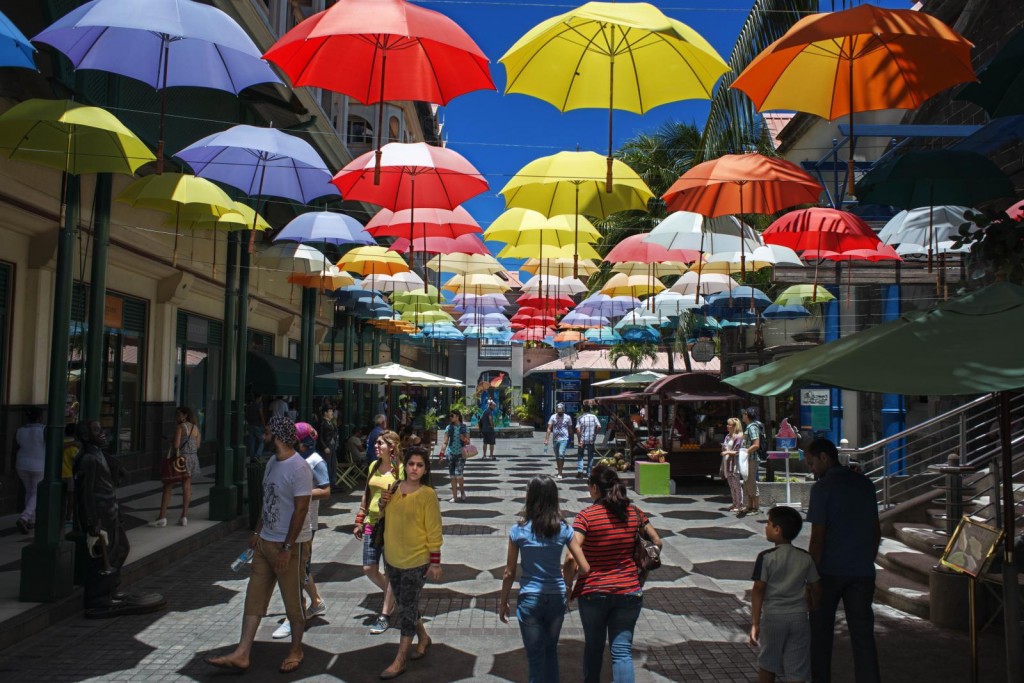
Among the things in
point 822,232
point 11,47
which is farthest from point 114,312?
point 822,232

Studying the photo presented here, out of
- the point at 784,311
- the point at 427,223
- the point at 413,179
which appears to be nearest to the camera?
the point at 413,179

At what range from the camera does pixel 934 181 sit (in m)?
9.14

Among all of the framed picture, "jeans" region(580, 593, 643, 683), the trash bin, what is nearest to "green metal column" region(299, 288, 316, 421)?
the trash bin

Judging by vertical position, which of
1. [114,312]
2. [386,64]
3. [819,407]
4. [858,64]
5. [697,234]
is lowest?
→ [819,407]

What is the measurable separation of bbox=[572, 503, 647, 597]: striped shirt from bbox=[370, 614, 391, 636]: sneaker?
9.24 feet

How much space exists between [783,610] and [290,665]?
3622 mm

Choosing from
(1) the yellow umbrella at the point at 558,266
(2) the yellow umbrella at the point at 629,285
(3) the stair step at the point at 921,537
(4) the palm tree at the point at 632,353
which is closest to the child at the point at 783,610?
(3) the stair step at the point at 921,537

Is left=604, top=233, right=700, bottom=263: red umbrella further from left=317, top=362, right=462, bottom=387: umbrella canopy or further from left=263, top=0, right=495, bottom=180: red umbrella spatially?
left=317, top=362, right=462, bottom=387: umbrella canopy

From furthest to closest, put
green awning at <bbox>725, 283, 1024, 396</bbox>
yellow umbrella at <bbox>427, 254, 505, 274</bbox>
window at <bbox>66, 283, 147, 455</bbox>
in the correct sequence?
yellow umbrella at <bbox>427, 254, 505, 274</bbox>
window at <bbox>66, 283, 147, 455</bbox>
green awning at <bbox>725, 283, 1024, 396</bbox>

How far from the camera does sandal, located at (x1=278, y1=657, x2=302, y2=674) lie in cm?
614

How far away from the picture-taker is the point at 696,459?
20031 millimetres

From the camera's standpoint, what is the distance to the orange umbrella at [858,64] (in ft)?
22.2

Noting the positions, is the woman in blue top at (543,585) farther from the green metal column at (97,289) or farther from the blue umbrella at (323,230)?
the blue umbrella at (323,230)

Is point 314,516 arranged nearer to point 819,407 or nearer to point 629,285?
point 629,285
